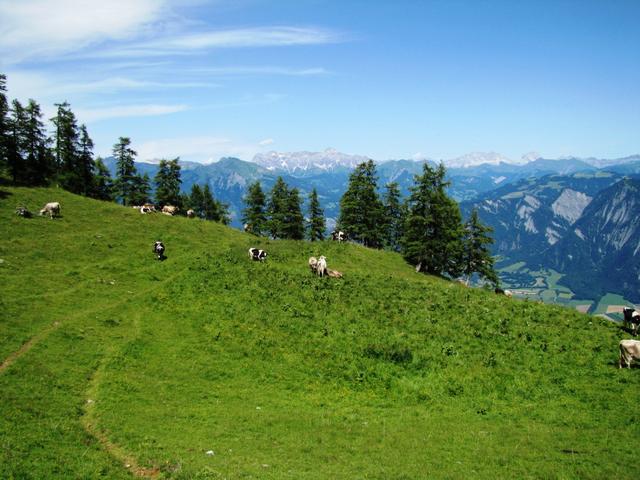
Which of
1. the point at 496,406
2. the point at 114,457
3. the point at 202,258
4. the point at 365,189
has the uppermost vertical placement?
the point at 365,189

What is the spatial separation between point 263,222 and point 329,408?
232 ft

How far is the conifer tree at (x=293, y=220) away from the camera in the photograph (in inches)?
3324

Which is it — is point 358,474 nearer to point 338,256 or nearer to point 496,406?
point 496,406

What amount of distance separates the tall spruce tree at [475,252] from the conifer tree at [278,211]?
33.6 m

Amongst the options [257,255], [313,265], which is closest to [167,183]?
[257,255]

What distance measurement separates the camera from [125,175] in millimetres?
85562

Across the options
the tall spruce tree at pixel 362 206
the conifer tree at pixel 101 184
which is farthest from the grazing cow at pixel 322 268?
the conifer tree at pixel 101 184

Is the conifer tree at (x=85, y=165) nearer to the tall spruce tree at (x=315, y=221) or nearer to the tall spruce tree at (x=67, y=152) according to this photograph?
the tall spruce tree at (x=67, y=152)

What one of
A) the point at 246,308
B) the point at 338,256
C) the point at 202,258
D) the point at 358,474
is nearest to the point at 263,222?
the point at 338,256

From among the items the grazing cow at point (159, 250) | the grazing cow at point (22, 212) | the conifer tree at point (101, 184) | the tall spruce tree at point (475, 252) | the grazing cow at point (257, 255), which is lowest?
the tall spruce tree at point (475, 252)

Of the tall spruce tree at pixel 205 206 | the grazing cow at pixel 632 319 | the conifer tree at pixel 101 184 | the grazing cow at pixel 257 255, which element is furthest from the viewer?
the tall spruce tree at pixel 205 206

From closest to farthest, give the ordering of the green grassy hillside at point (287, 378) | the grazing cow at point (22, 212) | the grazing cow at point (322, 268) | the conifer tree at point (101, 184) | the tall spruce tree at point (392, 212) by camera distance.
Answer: the green grassy hillside at point (287, 378) → the grazing cow at point (322, 268) → the grazing cow at point (22, 212) → the tall spruce tree at point (392, 212) → the conifer tree at point (101, 184)

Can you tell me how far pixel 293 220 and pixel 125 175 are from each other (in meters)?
34.0

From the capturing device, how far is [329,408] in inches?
857
